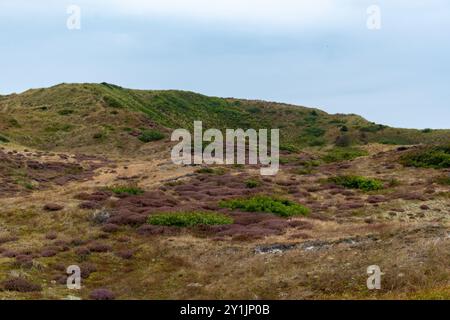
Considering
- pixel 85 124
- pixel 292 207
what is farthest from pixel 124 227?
pixel 85 124

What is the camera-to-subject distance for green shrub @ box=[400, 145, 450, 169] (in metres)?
51.2

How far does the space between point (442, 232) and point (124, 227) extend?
17.8m

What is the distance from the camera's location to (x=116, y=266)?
958 inches

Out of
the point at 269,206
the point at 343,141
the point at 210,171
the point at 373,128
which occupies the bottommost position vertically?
the point at 269,206

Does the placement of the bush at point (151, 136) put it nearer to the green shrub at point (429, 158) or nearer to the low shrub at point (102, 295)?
the green shrub at point (429, 158)

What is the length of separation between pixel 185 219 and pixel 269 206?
7.60 meters

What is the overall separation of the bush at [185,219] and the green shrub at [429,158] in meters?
29.0

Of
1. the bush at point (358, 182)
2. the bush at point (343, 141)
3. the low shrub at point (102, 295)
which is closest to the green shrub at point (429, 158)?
the bush at point (358, 182)

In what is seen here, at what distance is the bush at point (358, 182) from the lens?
149 feet

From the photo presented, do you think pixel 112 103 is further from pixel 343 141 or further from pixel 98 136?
pixel 343 141

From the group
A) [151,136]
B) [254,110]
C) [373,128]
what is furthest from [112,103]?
[373,128]

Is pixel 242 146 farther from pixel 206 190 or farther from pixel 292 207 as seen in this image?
pixel 292 207

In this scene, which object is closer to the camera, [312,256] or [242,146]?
[312,256]

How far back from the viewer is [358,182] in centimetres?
4684
